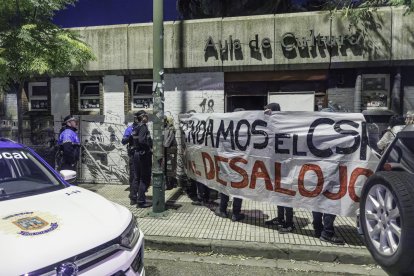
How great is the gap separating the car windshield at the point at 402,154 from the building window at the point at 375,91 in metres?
5.24

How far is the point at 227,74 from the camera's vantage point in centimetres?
920

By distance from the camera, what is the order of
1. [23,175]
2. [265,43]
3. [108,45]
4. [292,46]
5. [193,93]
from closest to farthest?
[23,175], [292,46], [265,43], [193,93], [108,45]

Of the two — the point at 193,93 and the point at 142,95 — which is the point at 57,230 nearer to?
the point at 193,93

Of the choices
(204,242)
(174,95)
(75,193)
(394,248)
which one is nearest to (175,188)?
(174,95)

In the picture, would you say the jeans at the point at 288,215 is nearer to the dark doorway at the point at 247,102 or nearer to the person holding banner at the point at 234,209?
the person holding banner at the point at 234,209

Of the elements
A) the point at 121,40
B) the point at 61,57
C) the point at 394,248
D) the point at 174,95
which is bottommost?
the point at 394,248

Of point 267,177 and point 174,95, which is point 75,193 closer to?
point 267,177

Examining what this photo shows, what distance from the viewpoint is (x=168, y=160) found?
849cm

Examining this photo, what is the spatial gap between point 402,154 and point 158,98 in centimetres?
406

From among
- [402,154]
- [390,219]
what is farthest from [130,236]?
[402,154]

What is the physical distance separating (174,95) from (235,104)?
1.53m

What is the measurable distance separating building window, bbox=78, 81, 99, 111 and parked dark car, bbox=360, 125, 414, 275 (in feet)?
26.0

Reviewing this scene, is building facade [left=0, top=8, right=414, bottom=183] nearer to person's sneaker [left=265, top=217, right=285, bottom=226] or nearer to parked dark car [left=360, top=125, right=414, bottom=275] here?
person's sneaker [left=265, top=217, right=285, bottom=226]

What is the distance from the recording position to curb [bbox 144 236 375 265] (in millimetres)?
4820
